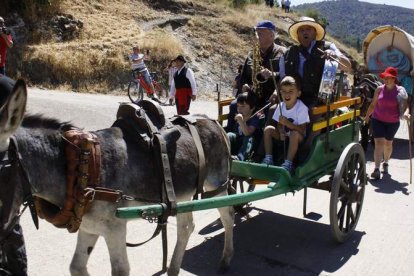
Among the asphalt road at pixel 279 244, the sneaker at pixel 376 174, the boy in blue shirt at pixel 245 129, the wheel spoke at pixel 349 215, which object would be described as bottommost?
the sneaker at pixel 376 174

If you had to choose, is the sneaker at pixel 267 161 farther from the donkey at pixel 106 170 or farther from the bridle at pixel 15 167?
the bridle at pixel 15 167

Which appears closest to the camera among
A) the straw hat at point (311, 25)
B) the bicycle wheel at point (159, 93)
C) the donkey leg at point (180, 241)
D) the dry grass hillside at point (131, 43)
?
the donkey leg at point (180, 241)

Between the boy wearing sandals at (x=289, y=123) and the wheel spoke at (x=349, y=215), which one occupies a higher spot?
the boy wearing sandals at (x=289, y=123)

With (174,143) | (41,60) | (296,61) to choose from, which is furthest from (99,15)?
(174,143)

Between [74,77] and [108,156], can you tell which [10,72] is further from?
[108,156]

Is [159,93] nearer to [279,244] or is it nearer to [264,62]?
[264,62]

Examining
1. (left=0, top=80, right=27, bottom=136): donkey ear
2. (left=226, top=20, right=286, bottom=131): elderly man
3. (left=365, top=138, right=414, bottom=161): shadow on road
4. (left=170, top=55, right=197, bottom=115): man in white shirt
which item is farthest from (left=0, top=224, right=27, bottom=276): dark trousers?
(left=365, top=138, right=414, bottom=161): shadow on road

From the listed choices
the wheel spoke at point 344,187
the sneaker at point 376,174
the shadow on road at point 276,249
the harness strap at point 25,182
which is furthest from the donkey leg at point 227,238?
the sneaker at point 376,174

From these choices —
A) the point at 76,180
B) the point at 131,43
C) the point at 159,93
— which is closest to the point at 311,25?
the point at 76,180

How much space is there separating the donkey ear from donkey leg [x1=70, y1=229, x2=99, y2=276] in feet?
4.14

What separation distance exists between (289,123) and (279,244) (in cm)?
142

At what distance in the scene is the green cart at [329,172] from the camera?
4.61m

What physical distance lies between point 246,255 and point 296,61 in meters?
2.31

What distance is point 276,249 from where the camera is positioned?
5258 mm
